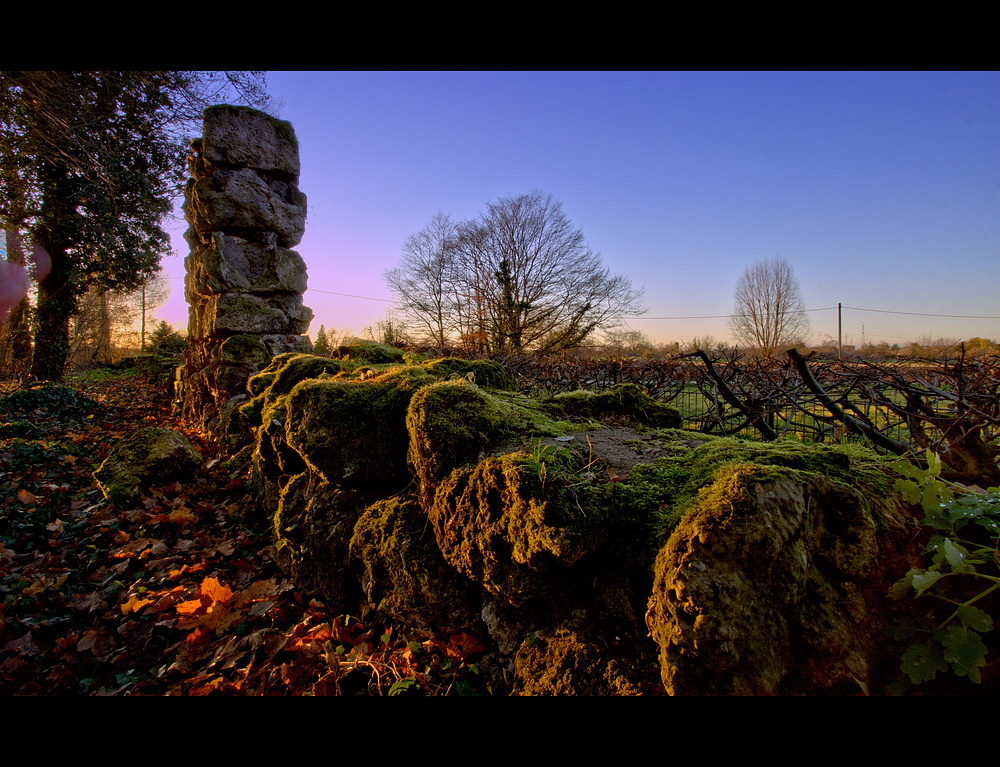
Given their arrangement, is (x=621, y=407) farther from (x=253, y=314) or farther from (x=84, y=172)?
(x=84, y=172)

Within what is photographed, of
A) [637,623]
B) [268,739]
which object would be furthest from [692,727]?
[268,739]

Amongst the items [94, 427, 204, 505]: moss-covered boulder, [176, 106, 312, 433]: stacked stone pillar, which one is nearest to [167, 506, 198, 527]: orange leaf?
[94, 427, 204, 505]: moss-covered boulder

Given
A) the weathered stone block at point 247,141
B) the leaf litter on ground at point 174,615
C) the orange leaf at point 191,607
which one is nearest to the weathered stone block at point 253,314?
the weathered stone block at point 247,141

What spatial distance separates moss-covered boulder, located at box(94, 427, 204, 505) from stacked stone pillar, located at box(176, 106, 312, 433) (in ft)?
4.12

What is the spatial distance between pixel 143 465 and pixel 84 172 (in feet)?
30.4

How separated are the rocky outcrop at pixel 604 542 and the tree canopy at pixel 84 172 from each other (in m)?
10.3

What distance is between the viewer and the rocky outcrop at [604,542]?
4.84ft

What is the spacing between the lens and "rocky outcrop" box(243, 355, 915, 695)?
1.48 m

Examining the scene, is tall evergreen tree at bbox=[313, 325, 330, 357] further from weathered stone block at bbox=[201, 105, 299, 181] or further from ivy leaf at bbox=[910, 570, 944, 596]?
ivy leaf at bbox=[910, 570, 944, 596]

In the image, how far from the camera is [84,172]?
399 inches

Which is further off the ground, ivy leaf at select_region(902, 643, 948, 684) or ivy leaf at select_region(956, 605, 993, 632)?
ivy leaf at select_region(956, 605, 993, 632)

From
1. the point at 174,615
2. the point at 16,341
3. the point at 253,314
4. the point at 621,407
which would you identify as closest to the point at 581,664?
the point at 621,407

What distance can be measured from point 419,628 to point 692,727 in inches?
59.7

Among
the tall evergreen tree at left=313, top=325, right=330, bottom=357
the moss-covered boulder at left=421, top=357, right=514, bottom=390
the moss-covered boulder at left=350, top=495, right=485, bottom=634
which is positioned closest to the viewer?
the moss-covered boulder at left=350, top=495, right=485, bottom=634
